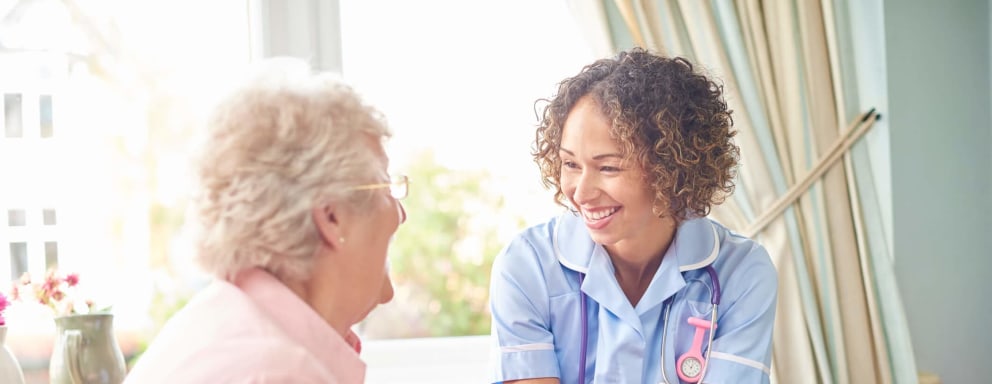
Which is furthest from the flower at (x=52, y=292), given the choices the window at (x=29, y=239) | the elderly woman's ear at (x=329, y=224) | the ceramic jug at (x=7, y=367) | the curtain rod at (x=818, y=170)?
the curtain rod at (x=818, y=170)

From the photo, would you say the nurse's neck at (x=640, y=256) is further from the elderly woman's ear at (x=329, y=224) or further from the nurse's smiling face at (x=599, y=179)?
the elderly woman's ear at (x=329, y=224)

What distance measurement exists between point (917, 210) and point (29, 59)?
243 centimetres

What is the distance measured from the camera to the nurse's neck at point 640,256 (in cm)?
200

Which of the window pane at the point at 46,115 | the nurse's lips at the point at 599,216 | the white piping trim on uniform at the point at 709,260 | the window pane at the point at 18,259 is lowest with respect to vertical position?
the white piping trim on uniform at the point at 709,260

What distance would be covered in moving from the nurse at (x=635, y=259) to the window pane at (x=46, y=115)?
4.38 feet

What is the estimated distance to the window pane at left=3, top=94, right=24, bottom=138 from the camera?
254 cm

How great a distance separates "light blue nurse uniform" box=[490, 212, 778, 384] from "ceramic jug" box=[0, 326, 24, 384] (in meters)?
1.01

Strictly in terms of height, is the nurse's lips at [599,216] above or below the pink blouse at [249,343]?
above

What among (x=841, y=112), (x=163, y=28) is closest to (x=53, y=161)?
(x=163, y=28)

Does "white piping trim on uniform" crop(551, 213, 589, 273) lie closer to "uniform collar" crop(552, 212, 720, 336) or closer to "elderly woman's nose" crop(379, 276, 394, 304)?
"uniform collar" crop(552, 212, 720, 336)

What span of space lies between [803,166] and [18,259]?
212 centimetres

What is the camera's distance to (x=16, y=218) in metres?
2.56

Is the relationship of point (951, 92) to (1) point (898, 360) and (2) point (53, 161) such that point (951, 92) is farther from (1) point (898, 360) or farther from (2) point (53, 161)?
(2) point (53, 161)

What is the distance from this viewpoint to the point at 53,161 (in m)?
2.58
